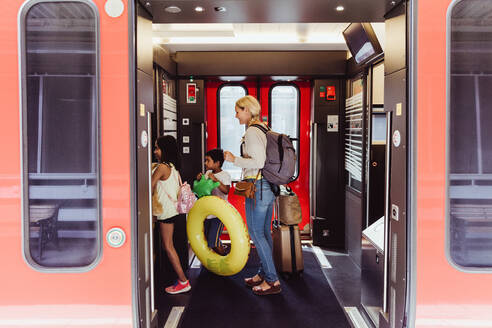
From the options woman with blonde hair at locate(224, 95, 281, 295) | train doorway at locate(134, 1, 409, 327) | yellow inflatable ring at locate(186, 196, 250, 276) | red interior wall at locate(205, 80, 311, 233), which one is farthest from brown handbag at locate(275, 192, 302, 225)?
red interior wall at locate(205, 80, 311, 233)

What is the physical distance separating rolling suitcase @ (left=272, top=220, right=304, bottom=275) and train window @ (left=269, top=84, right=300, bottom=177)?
1568mm

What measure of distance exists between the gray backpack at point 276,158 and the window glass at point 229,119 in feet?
6.70

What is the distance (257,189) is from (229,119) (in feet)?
7.21

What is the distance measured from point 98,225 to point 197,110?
312 cm

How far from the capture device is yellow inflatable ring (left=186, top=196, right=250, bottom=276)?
3553mm

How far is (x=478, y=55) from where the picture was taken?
196cm

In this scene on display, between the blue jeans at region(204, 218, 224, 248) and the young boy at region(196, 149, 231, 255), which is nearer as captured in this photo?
the young boy at region(196, 149, 231, 255)

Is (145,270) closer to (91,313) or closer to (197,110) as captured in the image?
(91,313)

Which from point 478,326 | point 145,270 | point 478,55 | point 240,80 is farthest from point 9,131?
point 240,80

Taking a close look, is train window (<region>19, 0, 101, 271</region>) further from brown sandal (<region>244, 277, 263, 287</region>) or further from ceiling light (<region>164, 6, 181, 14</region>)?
brown sandal (<region>244, 277, 263, 287</region>)

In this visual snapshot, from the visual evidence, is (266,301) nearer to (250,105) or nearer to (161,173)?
(161,173)

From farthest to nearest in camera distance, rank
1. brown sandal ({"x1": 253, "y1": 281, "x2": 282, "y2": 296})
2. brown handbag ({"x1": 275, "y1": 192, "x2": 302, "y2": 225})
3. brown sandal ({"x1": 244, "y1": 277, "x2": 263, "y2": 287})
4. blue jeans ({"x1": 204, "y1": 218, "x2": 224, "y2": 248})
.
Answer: blue jeans ({"x1": 204, "y1": 218, "x2": 224, "y2": 248}), brown handbag ({"x1": 275, "y1": 192, "x2": 302, "y2": 225}), brown sandal ({"x1": 244, "y1": 277, "x2": 263, "y2": 287}), brown sandal ({"x1": 253, "y1": 281, "x2": 282, "y2": 296})

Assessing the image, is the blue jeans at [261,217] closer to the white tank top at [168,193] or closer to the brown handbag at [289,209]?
the brown handbag at [289,209]

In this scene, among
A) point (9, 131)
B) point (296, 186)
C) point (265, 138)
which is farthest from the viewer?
point (296, 186)
